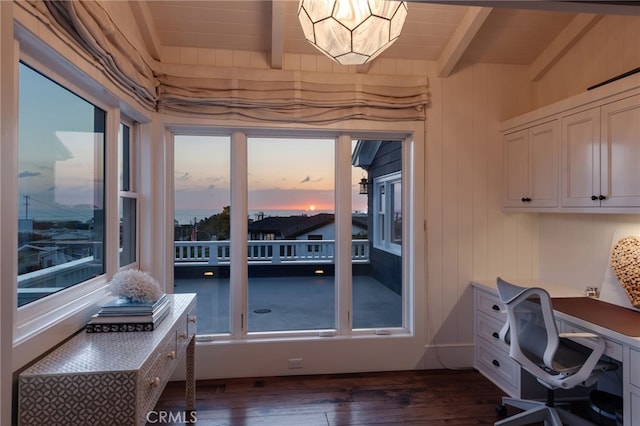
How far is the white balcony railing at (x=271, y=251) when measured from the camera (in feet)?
9.82

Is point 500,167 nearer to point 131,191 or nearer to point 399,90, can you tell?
point 399,90

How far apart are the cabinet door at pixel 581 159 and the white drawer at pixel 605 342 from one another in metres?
0.77

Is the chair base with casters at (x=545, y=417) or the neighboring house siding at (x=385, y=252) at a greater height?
the neighboring house siding at (x=385, y=252)

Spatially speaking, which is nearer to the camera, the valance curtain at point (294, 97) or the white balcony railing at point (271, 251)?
the valance curtain at point (294, 97)

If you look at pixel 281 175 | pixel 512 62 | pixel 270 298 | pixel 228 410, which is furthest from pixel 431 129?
pixel 228 410

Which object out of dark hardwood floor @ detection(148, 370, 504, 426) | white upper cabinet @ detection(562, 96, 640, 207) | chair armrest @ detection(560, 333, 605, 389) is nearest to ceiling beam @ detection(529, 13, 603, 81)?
white upper cabinet @ detection(562, 96, 640, 207)

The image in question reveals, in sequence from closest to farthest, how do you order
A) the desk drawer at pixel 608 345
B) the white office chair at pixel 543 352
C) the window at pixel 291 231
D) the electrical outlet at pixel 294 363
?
the desk drawer at pixel 608 345, the white office chair at pixel 543 352, the electrical outlet at pixel 294 363, the window at pixel 291 231

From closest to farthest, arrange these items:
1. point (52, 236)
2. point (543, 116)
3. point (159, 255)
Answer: point (52, 236) → point (543, 116) → point (159, 255)

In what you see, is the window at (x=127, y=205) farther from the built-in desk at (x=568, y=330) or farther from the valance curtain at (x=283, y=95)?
the built-in desk at (x=568, y=330)

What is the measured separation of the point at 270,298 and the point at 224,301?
1.27ft

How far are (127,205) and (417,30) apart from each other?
255cm

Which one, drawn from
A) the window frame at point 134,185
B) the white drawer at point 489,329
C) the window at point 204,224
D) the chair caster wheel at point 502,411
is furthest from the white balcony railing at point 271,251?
the chair caster wheel at point 502,411

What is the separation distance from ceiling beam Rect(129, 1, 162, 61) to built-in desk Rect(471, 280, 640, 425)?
3.16m

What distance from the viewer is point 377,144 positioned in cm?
320
